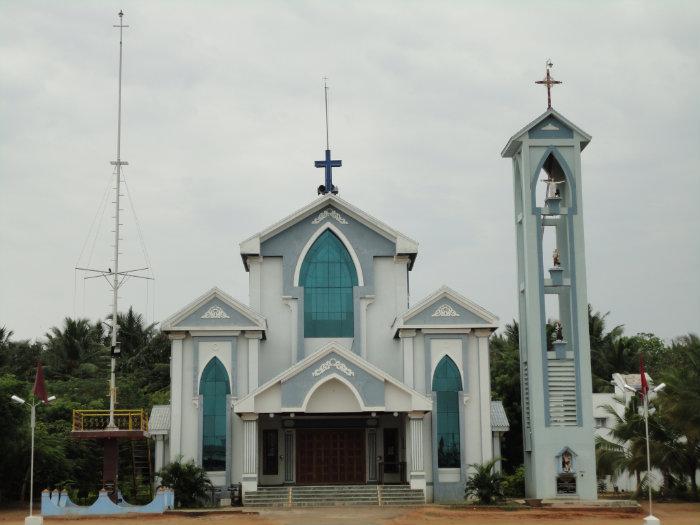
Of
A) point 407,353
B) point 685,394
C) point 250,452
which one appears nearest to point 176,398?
point 250,452

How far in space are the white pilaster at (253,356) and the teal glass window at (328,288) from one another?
2.08m

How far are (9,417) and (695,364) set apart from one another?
2056cm

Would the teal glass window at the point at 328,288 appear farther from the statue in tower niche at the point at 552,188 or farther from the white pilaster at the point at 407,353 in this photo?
the statue in tower niche at the point at 552,188

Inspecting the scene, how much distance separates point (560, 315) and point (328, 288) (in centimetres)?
785

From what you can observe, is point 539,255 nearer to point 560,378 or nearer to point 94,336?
point 560,378

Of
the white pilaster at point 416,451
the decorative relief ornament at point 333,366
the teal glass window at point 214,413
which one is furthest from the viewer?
the teal glass window at point 214,413

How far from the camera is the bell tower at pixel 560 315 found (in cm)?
3144

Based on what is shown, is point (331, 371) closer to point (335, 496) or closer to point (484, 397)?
point (335, 496)

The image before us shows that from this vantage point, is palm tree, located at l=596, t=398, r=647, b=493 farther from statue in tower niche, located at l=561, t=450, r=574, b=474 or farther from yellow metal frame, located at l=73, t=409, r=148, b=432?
yellow metal frame, located at l=73, t=409, r=148, b=432

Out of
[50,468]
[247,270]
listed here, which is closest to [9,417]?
[50,468]

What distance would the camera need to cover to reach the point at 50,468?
1385 inches

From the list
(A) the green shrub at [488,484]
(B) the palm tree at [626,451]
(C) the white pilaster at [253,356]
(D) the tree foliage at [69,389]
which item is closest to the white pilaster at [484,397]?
(A) the green shrub at [488,484]

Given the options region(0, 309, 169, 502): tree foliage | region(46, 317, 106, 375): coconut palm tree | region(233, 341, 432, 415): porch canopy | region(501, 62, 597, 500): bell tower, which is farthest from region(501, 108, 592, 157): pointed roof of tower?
region(46, 317, 106, 375): coconut palm tree

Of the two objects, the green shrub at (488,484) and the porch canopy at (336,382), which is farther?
the porch canopy at (336,382)
